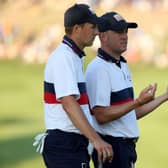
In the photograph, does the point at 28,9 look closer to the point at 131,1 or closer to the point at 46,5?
the point at 46,5

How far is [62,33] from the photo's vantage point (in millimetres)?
8484

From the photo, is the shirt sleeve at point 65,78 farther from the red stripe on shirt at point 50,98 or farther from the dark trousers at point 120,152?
the dark trousers at point 120,152

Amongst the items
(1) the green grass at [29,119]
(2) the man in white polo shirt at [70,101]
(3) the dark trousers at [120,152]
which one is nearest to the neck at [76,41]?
(2) the man in white polo shirt at [70,101]

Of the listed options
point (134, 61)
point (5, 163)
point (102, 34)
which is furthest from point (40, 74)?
point (102, 34)

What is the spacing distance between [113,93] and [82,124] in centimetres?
37

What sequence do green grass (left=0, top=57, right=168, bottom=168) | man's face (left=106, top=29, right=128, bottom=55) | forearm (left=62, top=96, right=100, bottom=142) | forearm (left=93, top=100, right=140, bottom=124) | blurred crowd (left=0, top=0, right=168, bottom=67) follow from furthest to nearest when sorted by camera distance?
blurred crowd (left=0, top=0, right=168, bottom=67) → green grass (left=0, top=57, right=168, bottom=168) → man's face (left=106, top=29, right=128, bottom=55) → forearm (left=93, top=100, right=140, bottom=124) → forearm (left=62, top=96, right=100, bottom=142)

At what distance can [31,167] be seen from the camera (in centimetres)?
555

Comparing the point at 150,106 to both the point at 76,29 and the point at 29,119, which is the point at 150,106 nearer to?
the point at 76,29

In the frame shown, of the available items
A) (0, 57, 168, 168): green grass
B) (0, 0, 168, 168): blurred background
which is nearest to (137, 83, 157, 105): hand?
(0, 57, 168, 168): green grass

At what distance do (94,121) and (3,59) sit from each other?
575 cm

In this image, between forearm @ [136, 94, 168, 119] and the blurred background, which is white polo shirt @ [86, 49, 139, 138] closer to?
forearm @ [136, 94, 168, 119]

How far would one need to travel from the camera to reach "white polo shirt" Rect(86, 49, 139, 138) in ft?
9.71

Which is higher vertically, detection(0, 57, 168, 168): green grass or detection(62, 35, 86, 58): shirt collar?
detection(62, 35, 86, 58): shirt collar

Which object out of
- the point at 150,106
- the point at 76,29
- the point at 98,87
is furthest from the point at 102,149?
the point at 150,106
